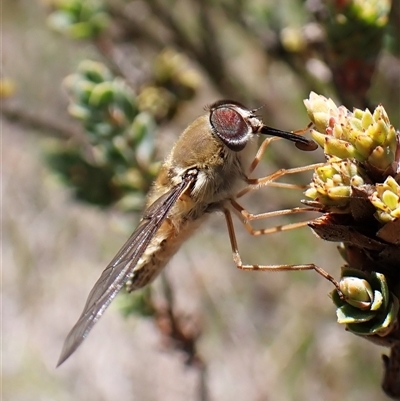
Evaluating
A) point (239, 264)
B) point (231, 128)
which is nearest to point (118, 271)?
point (239, 264)

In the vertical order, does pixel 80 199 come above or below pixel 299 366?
above

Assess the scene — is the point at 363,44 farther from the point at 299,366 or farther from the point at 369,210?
the point at 299,366

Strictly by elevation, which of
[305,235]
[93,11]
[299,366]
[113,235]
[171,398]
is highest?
[93,11]

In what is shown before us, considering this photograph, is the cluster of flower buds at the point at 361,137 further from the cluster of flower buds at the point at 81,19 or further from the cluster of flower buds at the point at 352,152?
the cluster of flower buds at the point at 81,19

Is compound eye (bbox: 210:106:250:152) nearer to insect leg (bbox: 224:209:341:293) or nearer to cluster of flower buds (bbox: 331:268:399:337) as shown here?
insect leg (bbox: 224:209:341:293)

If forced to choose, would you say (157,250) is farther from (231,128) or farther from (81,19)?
(81,19)

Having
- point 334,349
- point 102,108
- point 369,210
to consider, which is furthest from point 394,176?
point 334,349
